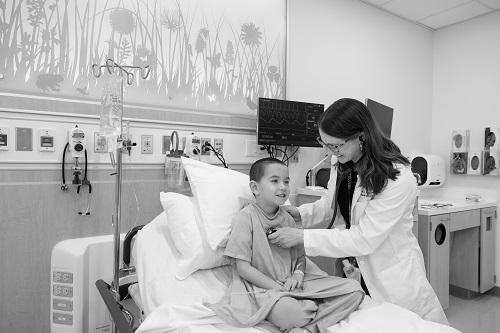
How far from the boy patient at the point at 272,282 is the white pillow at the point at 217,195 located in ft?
0.19

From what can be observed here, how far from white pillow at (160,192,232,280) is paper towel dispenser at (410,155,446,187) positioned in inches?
106

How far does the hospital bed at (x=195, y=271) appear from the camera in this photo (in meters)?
1.05

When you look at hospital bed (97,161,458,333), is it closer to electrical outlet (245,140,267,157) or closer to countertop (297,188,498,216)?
electrical outlet (245,140,267,157)

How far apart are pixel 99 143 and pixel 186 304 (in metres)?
1.09

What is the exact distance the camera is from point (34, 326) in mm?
1768

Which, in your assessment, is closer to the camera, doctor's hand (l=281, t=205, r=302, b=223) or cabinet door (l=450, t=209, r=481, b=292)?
doctor's hand (l=281, t=205, r=302, b=223)

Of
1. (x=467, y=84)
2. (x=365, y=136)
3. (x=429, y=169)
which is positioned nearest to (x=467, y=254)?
(x=429, y=169)

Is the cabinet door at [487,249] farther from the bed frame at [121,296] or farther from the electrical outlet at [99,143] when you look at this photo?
the electrical outlet at [99,143]

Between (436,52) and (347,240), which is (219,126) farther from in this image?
(436,52)

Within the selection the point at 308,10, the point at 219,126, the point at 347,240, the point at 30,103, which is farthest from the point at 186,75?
the point at 347,240

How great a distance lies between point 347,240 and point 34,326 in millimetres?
1615

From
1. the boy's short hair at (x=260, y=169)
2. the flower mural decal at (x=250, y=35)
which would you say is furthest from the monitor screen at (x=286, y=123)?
the boy's short hair at (x=260, y=169)

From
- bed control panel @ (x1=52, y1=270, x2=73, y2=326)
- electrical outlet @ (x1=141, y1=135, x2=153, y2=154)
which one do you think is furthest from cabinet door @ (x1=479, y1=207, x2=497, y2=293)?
bed control panel @ (x1=52, y1=270, x2=73, y2=326)

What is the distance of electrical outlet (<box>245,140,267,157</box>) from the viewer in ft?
8.14
